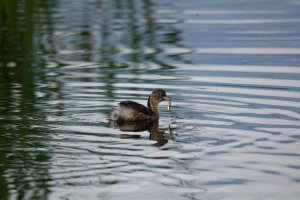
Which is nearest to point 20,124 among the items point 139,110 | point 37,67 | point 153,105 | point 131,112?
point 131,112

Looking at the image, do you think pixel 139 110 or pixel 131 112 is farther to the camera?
pixel 139 110

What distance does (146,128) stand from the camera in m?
12.4

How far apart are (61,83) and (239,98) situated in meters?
2.85

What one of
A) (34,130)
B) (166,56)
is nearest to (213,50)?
(166,56)

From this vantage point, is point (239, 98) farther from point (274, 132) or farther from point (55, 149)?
point (55, 149)

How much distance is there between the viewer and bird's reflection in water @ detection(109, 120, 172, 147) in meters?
11.2

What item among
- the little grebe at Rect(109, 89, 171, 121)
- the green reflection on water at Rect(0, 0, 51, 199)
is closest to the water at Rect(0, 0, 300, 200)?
the green reflection on water at Rect(0, 0, 51, 199)

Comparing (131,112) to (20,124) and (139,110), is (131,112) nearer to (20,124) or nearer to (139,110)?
(139,110)

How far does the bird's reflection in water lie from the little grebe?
0.23 feet

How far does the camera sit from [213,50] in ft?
56.9

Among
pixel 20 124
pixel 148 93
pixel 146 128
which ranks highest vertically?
pixel 148 93

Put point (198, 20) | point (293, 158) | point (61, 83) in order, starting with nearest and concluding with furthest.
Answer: point (293, 158) < point (61, 83) < point (198, 20)

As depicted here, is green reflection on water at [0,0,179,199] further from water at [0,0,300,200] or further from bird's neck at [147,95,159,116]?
bird's neck at [147,95,159,116]

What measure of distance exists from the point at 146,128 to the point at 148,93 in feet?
5.77
